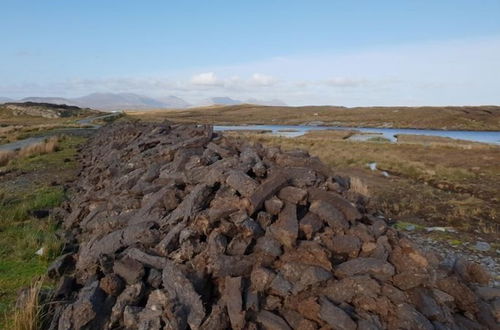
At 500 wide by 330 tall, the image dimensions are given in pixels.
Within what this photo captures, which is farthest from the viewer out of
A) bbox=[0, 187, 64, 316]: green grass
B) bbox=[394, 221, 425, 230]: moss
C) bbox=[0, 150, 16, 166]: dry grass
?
bbox=[0, 150, 16, 166]: dry grass

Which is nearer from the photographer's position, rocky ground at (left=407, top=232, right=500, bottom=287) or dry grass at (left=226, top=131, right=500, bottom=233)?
rocky ground at (left=407, top=232, right=500, bottom=287)

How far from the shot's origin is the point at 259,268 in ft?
18.2

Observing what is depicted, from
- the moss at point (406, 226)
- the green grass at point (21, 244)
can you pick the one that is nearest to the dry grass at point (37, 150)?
the green grass at point (21, 244)

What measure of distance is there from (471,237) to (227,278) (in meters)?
8.91

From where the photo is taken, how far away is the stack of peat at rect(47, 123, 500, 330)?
16.6 feet

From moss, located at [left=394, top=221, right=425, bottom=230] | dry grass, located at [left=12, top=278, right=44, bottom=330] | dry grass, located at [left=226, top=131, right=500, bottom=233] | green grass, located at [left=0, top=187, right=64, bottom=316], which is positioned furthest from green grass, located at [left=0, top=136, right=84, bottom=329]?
moss, located at [left=394, top=221, right=425, bottom=230]

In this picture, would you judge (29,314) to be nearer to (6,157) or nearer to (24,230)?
(24,230)

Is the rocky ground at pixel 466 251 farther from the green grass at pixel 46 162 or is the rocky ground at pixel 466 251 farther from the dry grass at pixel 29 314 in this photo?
the green grass at pixel 46 162

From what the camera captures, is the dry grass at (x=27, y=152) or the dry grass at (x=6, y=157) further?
the dry grass at (x=27, y=152)

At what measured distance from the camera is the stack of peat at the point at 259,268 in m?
5.05

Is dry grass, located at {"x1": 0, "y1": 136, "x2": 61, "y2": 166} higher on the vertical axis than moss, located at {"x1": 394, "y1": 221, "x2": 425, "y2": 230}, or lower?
lower

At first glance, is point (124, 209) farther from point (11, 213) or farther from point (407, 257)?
point (407, 257)

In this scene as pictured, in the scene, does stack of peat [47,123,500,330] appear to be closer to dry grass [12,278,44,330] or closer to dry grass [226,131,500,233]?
dry grass [12,278,44,330]

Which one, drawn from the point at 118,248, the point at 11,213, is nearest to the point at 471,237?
the point at 118,248
